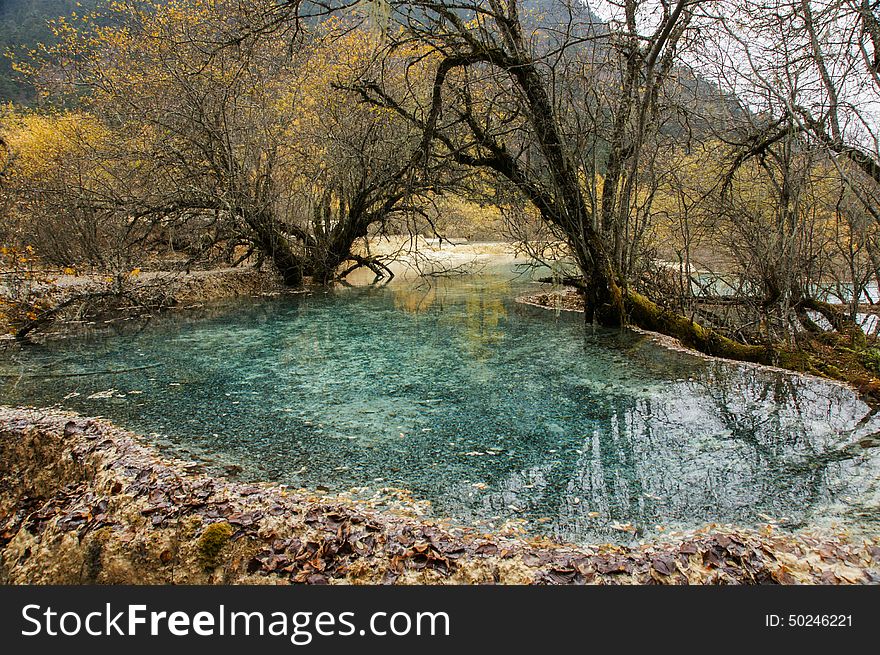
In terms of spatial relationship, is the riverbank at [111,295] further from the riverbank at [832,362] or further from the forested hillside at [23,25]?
the forested hillside at [23,25]

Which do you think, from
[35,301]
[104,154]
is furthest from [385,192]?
[35,301]

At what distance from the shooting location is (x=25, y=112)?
2195 cm

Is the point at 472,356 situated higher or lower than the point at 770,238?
lower

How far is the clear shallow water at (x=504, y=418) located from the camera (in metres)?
3.68

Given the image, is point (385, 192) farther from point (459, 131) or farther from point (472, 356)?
point (472, 356)

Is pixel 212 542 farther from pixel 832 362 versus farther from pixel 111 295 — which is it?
pixel 111 295

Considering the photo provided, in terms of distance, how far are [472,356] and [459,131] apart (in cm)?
481

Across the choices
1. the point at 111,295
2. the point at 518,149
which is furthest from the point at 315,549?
the point at 111,295

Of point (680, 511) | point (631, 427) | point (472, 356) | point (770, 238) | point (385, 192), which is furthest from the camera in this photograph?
point (385, 192)

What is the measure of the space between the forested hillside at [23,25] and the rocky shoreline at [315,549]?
43.2m

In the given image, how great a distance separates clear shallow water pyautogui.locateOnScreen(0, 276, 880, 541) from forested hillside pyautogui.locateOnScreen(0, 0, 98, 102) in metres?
39.8

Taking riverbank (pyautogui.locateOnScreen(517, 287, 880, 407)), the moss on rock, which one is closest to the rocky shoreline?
the moss on rock

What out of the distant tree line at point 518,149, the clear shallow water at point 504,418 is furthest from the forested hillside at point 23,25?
the clear shallow water at point 504,418

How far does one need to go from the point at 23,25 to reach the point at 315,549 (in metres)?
69.0
